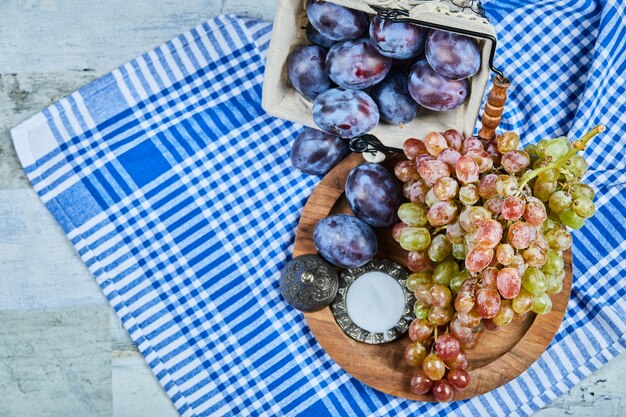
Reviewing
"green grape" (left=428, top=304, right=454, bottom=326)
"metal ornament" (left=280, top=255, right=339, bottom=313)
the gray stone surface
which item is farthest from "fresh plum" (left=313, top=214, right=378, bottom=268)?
the gray stone surface

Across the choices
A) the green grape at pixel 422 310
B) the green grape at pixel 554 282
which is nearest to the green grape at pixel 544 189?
→ the green grape at pixel 554 282

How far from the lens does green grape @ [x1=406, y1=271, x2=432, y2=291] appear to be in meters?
0.96

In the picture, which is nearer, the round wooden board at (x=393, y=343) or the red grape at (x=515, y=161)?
the red grape at (x=515, y=161)

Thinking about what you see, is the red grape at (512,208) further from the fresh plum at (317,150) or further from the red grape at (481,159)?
the fresh plum at (317,150)

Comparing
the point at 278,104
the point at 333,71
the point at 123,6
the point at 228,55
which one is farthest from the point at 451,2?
the point at 123,6

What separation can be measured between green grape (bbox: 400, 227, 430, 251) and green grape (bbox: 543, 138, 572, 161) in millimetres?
185

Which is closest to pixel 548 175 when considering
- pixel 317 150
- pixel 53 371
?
pixel 317 150

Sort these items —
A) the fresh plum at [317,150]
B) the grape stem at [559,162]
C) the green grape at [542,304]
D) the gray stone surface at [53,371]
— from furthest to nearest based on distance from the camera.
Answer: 1. the gray stone surface at [53,371]
2. the fresh plum at [317,150]
3. the green grape at [542,304]
4. the grape stem at [559,162]

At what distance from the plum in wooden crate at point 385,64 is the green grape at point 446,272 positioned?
0.18 meters

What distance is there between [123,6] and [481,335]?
2.65 ft

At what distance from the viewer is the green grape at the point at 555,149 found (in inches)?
34.9

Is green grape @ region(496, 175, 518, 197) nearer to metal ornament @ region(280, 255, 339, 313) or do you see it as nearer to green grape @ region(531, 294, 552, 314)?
green grape @ region(531, 294, 552, 314)

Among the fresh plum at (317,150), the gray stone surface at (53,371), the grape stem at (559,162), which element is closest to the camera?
the grape stem at (559,162)

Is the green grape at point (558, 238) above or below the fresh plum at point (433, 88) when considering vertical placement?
below
